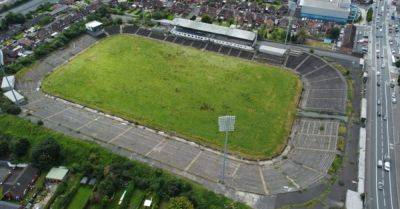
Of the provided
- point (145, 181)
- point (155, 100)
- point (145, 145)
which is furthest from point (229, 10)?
point (145, 181)

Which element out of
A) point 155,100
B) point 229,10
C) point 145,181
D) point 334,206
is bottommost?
point 334,206

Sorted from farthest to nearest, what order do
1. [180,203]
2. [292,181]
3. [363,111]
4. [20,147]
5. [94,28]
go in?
[94,28] < [363,111] < [20,147] < [292,181] < [180,203]

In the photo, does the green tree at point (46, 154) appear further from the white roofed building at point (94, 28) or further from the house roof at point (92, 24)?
the house roof at point (92, 24)

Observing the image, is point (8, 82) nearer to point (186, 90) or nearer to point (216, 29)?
point (186, 90)

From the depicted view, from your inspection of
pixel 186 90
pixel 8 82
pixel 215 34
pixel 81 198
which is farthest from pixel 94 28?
pixel 81 198

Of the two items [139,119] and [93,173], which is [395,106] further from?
[93,173]

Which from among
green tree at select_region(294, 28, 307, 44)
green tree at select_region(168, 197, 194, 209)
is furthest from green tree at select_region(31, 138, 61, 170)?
green tree at select_region(294, 28, 307, 44)
